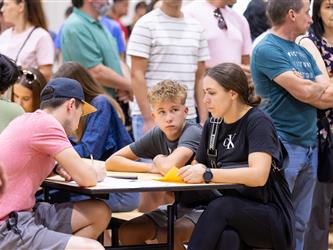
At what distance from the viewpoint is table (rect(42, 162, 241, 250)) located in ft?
12.2

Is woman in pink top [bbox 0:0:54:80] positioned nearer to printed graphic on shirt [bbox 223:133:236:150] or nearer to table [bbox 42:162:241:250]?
table [bbox 42:162:241:250]

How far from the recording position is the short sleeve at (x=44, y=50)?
6.18 meters

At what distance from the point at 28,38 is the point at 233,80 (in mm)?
2458

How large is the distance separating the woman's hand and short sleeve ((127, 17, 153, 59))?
5.75ft

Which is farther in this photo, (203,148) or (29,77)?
(29,77)

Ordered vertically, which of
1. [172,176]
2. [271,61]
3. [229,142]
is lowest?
[172,176]

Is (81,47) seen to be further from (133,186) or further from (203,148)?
(133,186)

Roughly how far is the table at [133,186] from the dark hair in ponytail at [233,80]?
51cm

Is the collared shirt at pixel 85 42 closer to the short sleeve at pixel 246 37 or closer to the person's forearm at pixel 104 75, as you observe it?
the person's forearm at pixel 104 75

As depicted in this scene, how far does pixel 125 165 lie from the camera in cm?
456

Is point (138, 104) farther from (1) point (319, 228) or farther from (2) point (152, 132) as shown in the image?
(1) point (319, 228)

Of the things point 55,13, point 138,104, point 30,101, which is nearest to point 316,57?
point 138,104

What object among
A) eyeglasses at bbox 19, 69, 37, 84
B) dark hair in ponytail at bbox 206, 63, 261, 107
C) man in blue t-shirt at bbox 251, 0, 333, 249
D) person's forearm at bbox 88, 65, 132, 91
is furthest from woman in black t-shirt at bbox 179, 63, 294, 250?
person's forearm at bbox 88, 65, 132, 91

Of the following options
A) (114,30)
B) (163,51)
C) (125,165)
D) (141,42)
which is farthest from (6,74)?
(114,30)
